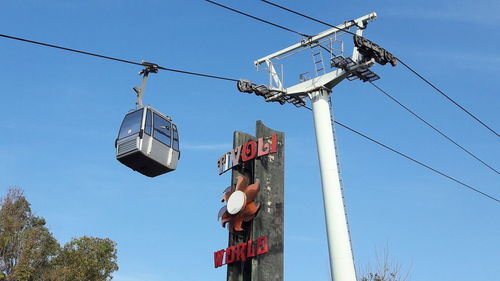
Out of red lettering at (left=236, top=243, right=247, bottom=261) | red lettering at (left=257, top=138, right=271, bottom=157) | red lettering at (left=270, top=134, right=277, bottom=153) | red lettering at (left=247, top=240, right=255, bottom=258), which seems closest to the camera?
red lettering at (left=247, top=240, right=255, bottom=258)

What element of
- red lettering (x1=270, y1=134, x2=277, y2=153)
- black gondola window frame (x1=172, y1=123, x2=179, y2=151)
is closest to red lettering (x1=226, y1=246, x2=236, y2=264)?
red lettering (x1=270, y1=134, x2=277, y2=153)

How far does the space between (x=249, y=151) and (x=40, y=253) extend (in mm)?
25789

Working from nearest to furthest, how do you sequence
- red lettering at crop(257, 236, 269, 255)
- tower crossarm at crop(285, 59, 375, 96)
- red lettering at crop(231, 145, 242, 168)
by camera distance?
red lettering at crop(257, 236, 269, 255) → red lettering at crop(231, 145, 242, 168) → tower crossarm at crop(285, 59, 375, 96)

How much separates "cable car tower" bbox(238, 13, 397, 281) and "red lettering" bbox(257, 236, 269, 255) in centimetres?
251

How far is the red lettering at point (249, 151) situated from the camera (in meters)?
19.4

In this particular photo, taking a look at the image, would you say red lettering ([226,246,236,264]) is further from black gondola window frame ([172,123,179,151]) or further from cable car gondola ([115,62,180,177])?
black gondola window frame ([172,123,179,151])

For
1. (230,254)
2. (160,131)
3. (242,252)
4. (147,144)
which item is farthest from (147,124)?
(230,254)

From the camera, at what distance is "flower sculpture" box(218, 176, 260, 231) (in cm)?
1873

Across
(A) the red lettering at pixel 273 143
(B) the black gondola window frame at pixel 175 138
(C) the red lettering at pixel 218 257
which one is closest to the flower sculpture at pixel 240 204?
(C) the red lettering at pixel 218 257

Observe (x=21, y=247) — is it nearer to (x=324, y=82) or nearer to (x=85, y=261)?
(x=85, y=261)

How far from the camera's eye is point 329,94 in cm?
2175

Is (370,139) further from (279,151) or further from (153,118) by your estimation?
(153,118)

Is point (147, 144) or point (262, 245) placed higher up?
point (147, 144)

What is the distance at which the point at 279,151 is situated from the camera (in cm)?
1947
